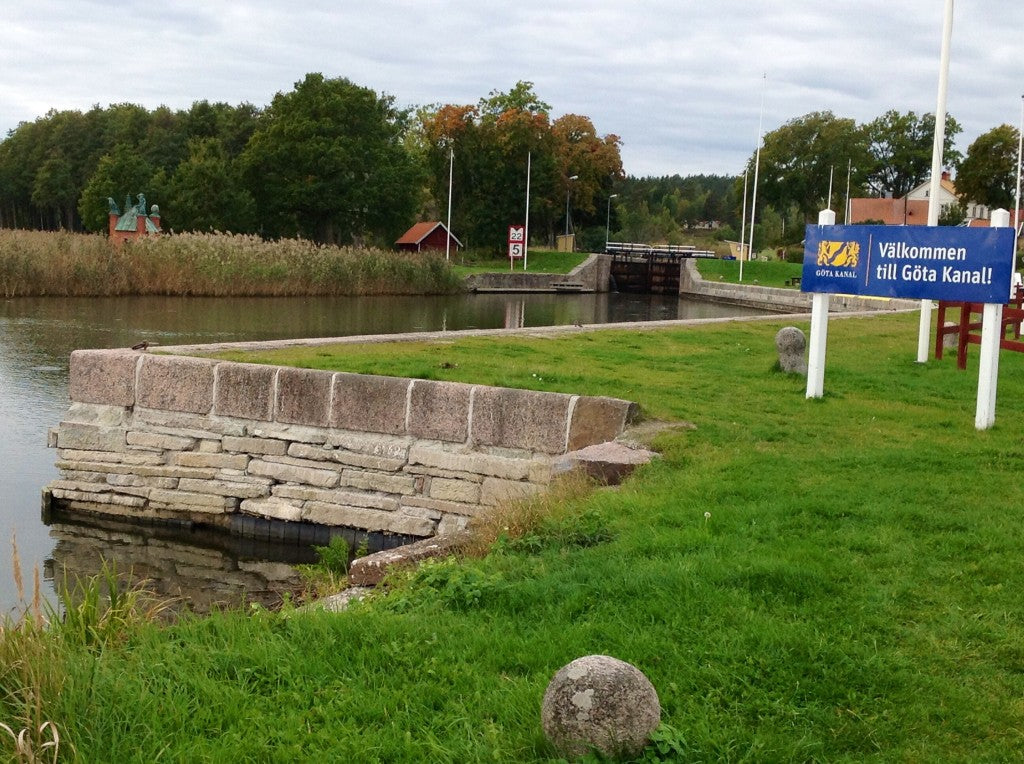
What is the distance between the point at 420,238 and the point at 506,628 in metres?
56.1

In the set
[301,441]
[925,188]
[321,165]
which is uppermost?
[925,188]

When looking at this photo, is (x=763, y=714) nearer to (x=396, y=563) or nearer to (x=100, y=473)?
(x=396, y=563)

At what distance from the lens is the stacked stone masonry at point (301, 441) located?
875 cm

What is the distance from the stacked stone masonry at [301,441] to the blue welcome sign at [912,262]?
8.20 ft

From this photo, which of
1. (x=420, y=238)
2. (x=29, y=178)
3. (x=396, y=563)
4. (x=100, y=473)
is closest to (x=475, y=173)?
(x=420, y=238)

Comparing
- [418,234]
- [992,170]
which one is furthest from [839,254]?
[992,170]

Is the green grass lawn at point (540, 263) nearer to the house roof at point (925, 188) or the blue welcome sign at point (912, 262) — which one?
the house roof at point (925, 188)

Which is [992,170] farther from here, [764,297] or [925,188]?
[764,297]

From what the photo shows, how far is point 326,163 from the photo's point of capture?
54.2 metres

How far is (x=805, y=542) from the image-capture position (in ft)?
17.1

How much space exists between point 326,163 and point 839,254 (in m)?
47.5

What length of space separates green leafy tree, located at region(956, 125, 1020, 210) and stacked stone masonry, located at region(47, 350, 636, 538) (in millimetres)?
67789

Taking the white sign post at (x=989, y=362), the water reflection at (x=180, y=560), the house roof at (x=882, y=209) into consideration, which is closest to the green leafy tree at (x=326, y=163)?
the house roof at (x=882, y=209)

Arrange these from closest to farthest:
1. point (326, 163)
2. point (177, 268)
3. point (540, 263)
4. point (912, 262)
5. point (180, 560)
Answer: point (912, 262), point (180, 560), point (177, 268), point (326, 163), point (540, 263)
